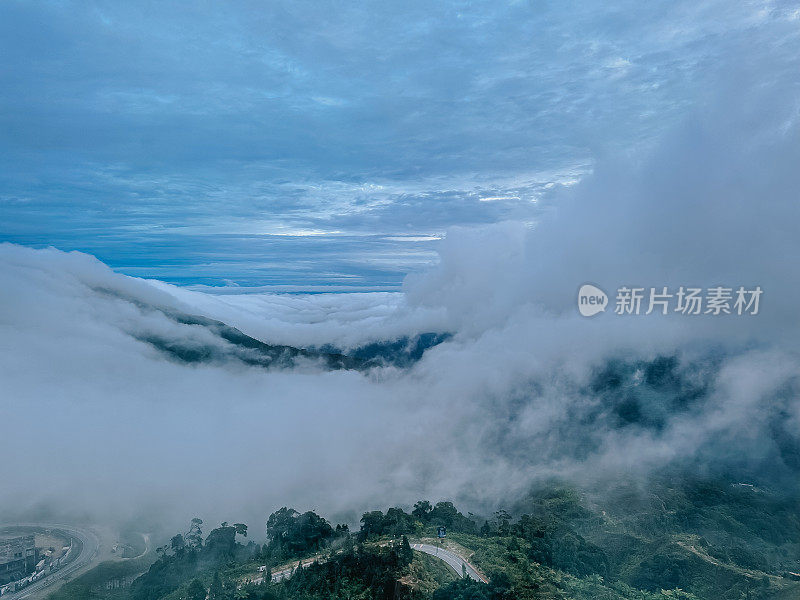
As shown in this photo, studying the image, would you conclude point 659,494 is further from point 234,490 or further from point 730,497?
point 234,490

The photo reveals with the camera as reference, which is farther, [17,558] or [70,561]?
[70,561]

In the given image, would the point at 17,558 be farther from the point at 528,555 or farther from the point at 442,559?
the point at 528,555

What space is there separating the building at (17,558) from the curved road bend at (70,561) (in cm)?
378

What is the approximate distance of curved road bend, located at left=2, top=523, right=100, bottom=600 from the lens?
2921 inches

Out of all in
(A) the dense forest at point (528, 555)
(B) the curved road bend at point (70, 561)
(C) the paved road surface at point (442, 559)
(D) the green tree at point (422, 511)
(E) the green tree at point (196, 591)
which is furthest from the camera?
(D) the green tree at point (422, 511)

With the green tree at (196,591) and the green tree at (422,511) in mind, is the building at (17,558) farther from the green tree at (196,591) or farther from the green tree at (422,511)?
the green tree at (422,511)

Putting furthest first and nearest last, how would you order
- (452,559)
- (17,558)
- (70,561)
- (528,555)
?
1. (70,561)
2. (17,558)
3. (528,555)
4. (452,559)

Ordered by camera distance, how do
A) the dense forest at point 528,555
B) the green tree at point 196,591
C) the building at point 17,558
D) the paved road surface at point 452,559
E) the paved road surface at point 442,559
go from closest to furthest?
Result: the dense forest at point 528,555, the paved road surface at point 452,559, the paved road surface at point 442,559, the green tree at point 196,591, the building at point 17,558

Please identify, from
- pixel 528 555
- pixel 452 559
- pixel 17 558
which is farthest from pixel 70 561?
pixel 528 555

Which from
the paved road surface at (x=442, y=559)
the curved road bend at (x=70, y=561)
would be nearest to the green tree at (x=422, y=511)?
the paved road surface at (x=442, y=559)

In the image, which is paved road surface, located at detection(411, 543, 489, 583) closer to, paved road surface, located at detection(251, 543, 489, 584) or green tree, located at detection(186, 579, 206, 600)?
paved road surface, located at detection(251, 543, 489, 584)

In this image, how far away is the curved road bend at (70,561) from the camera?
7419cm

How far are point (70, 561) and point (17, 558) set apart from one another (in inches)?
336

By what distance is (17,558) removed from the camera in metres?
81.0
